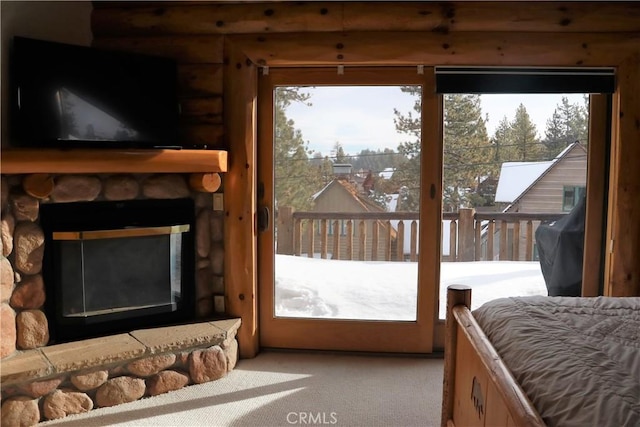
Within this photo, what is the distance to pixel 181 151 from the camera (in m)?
2.91

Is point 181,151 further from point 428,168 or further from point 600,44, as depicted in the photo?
point 600,44

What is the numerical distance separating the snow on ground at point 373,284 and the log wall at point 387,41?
1.95ft

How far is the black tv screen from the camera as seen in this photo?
8.73 feet

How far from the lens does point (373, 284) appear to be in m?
3.48

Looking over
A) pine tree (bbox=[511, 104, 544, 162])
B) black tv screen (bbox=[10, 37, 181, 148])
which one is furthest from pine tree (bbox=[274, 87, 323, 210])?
pine tree (bbox=[511, 104, 544, 162])

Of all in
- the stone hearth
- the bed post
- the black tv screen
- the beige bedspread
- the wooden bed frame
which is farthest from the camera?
the black tv screen

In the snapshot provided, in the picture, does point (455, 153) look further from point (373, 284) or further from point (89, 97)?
point (89, 97)

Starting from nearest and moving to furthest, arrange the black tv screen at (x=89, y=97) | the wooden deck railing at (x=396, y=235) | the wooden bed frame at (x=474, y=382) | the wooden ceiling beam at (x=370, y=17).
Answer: the wooden bed frame at (x=474, y=382) < the black tv screen at (x=89, y=97) < the wooden ceiling beam at (x=370, y=17) < the wooden deck railing at (x=396, y=235)

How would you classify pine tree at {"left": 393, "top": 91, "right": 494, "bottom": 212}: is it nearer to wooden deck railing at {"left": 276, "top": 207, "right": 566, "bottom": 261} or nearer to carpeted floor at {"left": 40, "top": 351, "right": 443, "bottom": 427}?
wooden deck railing at {"left": 276, "top": 207, "right": 566, "bottom": 261}

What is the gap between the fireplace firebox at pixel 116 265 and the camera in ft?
9.27

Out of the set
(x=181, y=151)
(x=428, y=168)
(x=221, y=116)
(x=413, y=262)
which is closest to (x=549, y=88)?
(x=428, y=168)

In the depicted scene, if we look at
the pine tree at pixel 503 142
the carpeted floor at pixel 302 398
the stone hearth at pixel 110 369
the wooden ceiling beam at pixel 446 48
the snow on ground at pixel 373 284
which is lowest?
the carpeted floor at pixel 302 398

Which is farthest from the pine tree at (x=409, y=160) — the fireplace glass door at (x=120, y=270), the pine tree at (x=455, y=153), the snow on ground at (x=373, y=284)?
the fireplace glass door at (x=120, y=270)

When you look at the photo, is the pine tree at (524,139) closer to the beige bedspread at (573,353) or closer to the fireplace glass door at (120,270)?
the beige bedspread at (573,353)
